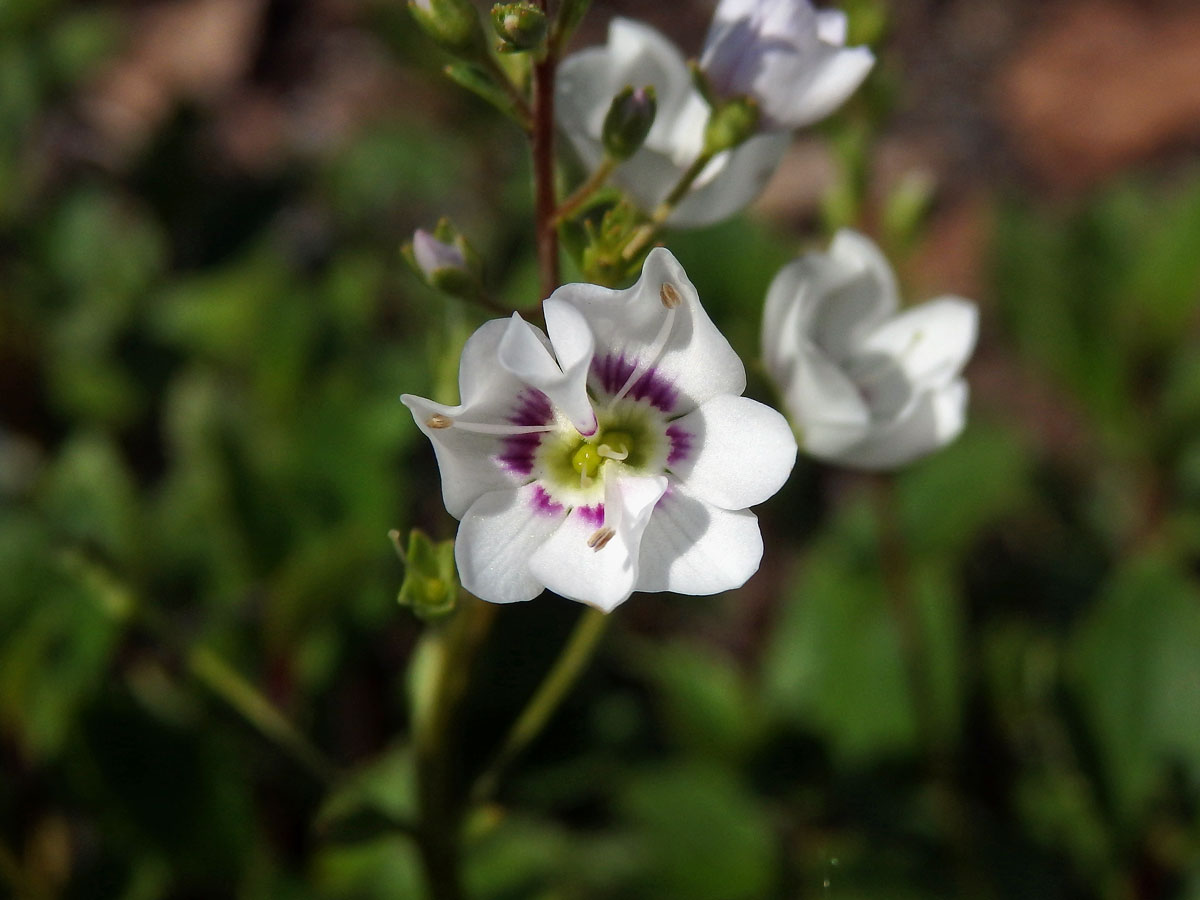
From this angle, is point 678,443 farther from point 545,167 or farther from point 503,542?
point 545,167

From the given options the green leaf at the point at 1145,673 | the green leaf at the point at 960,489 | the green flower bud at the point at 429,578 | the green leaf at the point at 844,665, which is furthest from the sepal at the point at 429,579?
the green leaf at the point at 960,489

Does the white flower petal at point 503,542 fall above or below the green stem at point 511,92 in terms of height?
below

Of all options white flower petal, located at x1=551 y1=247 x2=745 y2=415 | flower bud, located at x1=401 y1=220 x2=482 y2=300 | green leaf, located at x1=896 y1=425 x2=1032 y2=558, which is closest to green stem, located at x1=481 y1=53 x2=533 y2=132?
flower bud, located at x1=401 y1=220 x2=482 y2=300

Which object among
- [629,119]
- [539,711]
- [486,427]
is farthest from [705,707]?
[629,119]

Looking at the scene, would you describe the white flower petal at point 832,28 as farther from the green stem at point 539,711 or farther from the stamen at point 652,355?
the green stem at point 539,711

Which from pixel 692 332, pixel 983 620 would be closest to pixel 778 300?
pixel 692 332

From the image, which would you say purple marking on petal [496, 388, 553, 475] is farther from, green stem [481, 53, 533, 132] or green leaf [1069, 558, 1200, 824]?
green leaf [1069, 558, 1200, 824]
